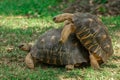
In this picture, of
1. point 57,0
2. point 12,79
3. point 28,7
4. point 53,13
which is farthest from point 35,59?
point 57,0

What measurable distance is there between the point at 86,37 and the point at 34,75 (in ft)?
3.19

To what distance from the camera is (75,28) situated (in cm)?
590

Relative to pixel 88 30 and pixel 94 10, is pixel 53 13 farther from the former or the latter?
pixel 88 30

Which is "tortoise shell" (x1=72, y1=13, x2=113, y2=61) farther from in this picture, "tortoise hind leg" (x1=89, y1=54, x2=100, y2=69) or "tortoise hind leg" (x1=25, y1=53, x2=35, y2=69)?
"tortoise hind leg" (x1=25, y1=53, x2=35, y2=69)

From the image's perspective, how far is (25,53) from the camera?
675 centimetres

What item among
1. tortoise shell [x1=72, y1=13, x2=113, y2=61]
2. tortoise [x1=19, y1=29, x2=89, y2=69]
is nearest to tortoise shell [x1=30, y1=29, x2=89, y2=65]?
tortoise [x1=19, y1=29, x2=89, y2=69]

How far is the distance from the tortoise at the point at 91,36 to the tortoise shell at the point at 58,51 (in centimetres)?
9

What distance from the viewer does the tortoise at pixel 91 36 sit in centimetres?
584

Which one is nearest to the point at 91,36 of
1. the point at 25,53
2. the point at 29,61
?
the point at 29,61

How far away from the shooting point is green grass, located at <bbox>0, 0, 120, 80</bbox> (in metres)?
5.63

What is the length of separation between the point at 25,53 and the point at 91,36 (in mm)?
1428

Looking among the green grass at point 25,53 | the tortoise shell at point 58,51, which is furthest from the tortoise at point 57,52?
the green grass at point 25,53

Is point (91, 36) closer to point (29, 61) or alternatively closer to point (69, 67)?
point (69, 67)

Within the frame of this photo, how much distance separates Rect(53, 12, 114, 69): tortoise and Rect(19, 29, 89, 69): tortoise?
3.8 inches
